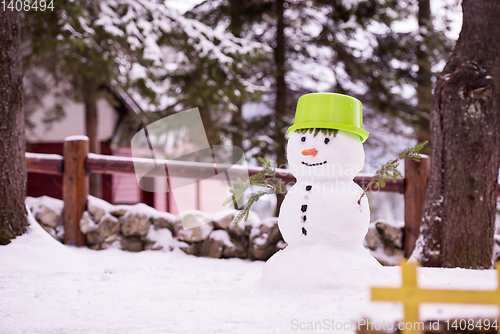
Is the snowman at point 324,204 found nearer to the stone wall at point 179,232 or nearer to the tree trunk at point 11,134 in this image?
the stone wall at point 179,232

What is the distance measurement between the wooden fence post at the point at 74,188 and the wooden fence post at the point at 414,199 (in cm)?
389

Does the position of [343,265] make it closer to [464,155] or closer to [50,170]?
[464,155]

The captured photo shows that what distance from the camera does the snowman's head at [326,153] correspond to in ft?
8.14

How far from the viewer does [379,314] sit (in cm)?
144

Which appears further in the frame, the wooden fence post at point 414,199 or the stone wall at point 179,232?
the stone wall at point 179,232

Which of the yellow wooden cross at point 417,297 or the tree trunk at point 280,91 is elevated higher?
the tree trunk at point 280,91

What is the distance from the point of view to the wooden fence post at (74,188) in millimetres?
4809

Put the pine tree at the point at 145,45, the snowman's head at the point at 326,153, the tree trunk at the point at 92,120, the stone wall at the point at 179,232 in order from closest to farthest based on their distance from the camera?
the snowman's head at the point at 326,153 → the stone wall at the point at 179,232 → the pine tree at the point at 145,45 → the tree trunk at the point at 92,120

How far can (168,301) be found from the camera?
231 centimetres

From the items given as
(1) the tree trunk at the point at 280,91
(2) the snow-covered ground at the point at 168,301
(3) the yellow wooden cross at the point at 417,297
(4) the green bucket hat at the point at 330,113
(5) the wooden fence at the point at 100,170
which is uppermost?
(1) the tree trunk at the point at 280,91

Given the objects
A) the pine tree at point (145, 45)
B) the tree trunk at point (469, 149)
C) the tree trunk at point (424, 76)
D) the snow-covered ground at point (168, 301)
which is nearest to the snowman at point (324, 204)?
the snow-covered ground at point (168, 301)

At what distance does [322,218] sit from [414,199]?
2.59 m

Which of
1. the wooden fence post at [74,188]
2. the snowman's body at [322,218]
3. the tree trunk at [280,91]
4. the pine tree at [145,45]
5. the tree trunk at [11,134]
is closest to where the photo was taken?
the snowman's body at [322,218]

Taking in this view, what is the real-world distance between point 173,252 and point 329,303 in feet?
10.3
